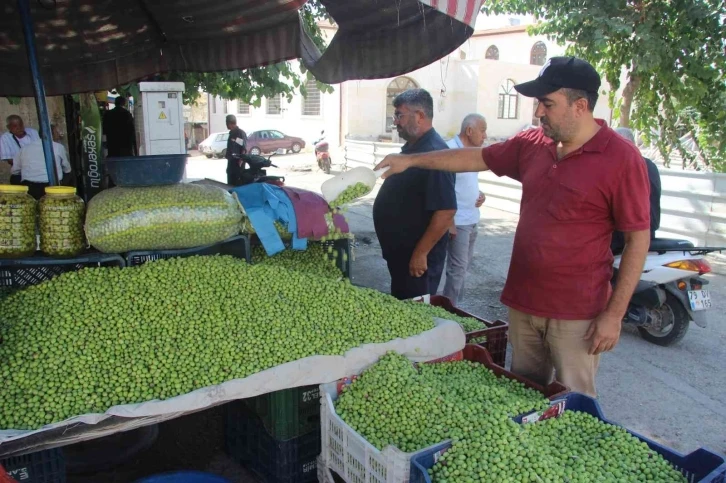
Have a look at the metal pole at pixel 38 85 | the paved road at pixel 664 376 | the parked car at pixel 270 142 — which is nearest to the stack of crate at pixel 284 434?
the metal pole at pixel 38 85

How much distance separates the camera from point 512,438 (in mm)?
2125

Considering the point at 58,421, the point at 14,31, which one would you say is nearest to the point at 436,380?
the point at 58,421

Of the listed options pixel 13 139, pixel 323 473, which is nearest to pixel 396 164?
pixel 323 473

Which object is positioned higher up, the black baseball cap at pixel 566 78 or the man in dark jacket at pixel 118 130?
the black baseball cap at pixel 566 78

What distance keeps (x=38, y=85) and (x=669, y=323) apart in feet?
18.0

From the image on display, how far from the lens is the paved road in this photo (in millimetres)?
3762

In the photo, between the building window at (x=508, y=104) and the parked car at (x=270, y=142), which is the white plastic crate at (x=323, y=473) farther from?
the building window at (x=508, y=104)

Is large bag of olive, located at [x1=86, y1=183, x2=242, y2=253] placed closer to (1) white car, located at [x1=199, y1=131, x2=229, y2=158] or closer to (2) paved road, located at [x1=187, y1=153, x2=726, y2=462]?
(2) paved road, located at [x1=187, y1=153, x2=726, y2=462]

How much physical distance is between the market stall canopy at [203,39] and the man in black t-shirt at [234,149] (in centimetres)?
426

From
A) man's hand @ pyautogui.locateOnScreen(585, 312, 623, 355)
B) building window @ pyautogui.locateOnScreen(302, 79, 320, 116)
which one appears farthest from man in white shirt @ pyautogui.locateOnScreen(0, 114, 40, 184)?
building window @ pyautogui.locateOnScreen(302, 79, 320, 116)

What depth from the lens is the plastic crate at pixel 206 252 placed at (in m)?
2.96

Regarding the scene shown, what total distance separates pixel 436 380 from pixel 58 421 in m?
1.64

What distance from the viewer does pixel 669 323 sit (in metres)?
5.07

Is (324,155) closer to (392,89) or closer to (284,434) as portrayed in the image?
(392,89)
